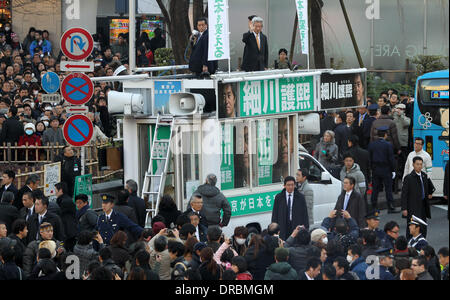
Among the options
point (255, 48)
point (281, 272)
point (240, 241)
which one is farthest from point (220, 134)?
point (281, 272)

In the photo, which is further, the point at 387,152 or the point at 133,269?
the point at 387,152

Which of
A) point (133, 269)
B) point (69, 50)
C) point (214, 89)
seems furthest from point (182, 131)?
point (133, 269)

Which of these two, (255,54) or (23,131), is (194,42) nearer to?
(255,54)

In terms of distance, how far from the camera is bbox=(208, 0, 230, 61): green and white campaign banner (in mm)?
14891

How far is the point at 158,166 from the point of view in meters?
Result: 14.9

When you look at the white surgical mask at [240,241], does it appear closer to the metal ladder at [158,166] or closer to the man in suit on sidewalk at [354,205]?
the man in suit on sidewalk at [354,205]

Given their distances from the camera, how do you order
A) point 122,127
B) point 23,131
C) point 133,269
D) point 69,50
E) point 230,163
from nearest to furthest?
point 133,269 < point 69,50 < point 230,163 < point 122,127 < point 23,131

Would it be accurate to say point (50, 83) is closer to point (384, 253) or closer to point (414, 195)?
point (414, 195)

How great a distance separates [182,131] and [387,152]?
507 cm

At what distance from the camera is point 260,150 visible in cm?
1535

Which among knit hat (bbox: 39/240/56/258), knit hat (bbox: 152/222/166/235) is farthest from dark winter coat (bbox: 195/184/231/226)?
knit hat (bbox: 39/240/56/258)

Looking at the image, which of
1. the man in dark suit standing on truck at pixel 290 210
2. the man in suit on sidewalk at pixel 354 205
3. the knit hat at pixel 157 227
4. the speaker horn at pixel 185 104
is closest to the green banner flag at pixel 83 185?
the speaker horn at pixel 185 104

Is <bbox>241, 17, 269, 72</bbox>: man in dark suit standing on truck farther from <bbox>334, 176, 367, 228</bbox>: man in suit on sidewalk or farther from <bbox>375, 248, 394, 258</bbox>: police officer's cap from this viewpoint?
<bbox>375, 248, 394, 258</bbox>: police officer's cap

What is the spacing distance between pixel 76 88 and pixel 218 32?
93.6 inches
